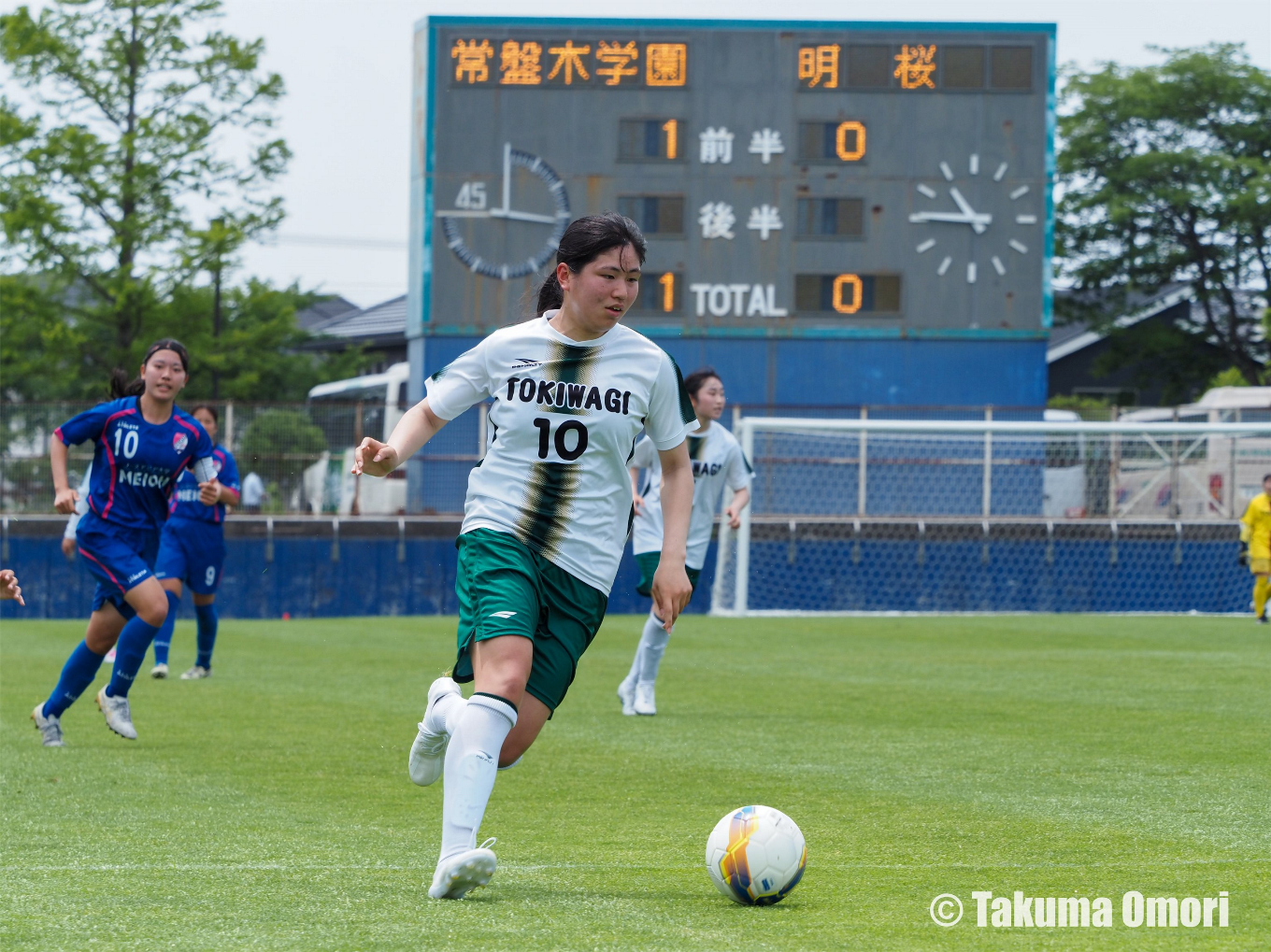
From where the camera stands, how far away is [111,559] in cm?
859

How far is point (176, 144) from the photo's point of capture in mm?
28719

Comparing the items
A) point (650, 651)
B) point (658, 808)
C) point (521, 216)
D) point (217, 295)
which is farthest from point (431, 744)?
point (217, 295)

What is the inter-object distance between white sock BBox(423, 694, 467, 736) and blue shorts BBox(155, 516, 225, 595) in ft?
25.9

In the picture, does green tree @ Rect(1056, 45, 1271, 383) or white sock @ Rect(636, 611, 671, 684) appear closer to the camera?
white sock @ Rect(636, 611, 671, 684)

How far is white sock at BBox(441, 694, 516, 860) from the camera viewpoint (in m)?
4.46

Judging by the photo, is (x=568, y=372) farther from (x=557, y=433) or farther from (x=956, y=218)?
(x=956, y=218)

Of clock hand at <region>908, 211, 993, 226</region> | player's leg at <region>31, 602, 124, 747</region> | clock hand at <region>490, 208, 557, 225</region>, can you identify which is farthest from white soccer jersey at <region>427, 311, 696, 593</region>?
clock hand at <region>908, 211, 993, 226</region>

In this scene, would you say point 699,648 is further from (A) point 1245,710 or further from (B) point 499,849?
(B) point 499,849

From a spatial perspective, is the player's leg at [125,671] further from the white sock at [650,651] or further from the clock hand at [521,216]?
the clock hand at [521,216]

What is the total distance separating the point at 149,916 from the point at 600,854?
156 centimetres

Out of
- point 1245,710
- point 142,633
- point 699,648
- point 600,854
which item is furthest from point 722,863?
point 699,648

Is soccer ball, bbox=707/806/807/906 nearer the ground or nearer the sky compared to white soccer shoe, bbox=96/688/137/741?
nearer the sky

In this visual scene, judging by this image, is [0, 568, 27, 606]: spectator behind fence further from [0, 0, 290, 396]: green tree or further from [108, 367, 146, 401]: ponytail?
[0, 0, 290, 396]: green tree

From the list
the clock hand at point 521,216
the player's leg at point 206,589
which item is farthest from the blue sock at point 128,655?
the clock hand at point 521,216
